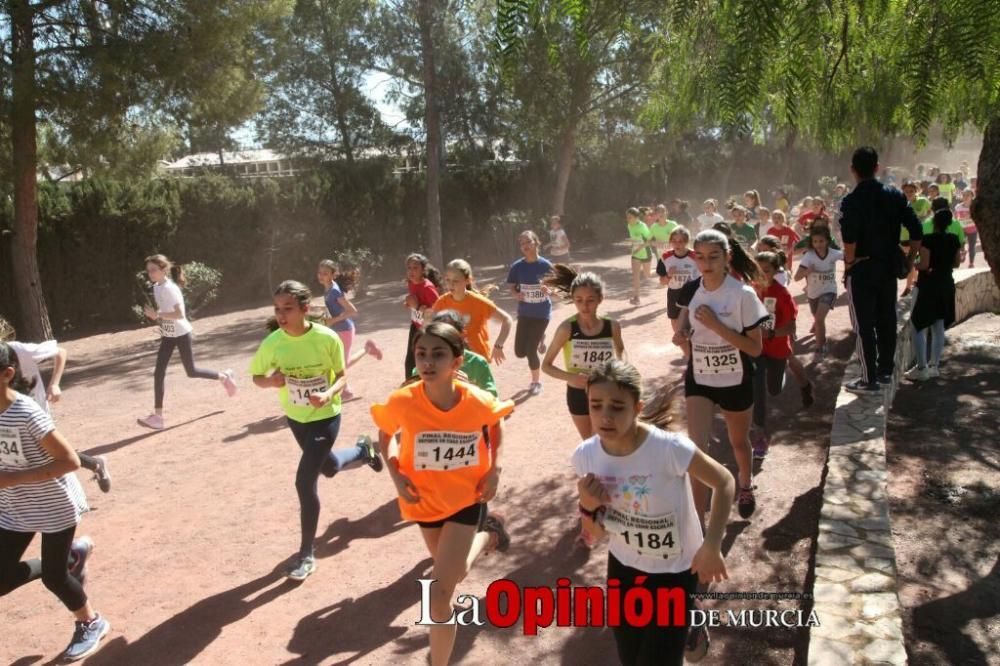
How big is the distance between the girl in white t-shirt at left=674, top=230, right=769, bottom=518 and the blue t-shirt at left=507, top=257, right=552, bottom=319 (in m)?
3.87

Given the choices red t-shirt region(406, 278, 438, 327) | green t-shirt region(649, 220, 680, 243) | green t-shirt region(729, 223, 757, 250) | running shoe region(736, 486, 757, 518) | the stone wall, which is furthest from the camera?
green t-shirt region(649, 220, 680, 243)

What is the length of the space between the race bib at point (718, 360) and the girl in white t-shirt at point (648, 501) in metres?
1.87

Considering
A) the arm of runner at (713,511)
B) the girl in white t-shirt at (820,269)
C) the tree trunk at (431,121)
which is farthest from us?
the tree trunk at (431,121)

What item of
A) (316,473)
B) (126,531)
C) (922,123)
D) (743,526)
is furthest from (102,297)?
(922,123)

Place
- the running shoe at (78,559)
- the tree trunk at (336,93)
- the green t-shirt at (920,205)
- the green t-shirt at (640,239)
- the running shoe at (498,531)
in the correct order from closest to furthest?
the running shoe at (78,559)
the running shoe at (498,531)
the green t-shirt at (920,205)
the green t-shirt at (640,239)
the tree trunk at (336,93)

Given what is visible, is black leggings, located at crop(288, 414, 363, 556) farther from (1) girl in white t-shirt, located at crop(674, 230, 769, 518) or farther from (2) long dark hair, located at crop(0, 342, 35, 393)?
(1) girl in white t-shirt, located at crop(674, 230, 769, 518)

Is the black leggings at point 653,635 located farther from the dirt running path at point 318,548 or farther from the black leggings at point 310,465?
the black leggings at point 310,465

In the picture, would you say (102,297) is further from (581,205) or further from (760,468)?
(581,205)

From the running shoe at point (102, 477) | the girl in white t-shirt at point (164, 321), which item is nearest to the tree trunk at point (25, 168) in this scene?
the girl in white t-shirt at point (164, 321)

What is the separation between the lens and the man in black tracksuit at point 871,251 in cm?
664

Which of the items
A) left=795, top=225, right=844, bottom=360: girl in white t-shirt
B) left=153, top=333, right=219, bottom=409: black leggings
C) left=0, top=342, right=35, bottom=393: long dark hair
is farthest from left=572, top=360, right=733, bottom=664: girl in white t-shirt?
left=795, top=225, right=844, bottom=360: girl in white t-shirt

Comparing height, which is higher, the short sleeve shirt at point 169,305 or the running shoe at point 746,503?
the short sleeve shirt at point 169,305

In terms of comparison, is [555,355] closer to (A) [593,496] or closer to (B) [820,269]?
(A) [593,496]

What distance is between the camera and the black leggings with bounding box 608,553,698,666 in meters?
3.21
